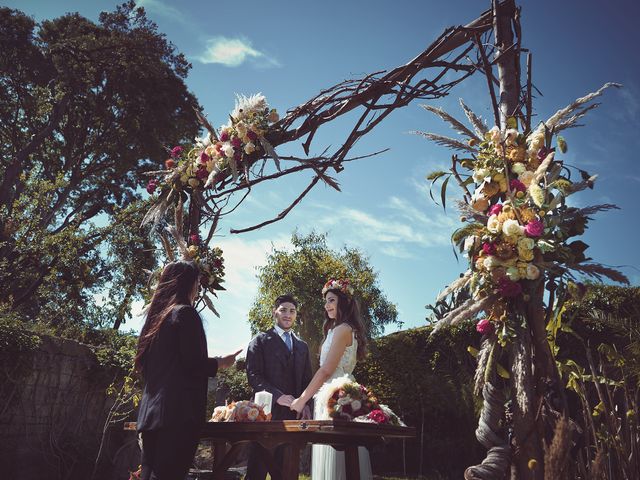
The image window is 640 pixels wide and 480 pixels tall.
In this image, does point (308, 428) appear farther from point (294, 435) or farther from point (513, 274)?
point (513, 274)

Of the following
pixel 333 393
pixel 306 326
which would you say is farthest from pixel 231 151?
pixel 306 326

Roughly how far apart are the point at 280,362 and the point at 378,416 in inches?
54.6

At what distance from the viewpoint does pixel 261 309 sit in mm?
15500

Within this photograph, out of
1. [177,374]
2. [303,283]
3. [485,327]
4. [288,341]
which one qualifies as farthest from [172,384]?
[303,283]

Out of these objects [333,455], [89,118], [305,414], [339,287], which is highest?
[89,118]

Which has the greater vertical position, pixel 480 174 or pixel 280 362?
pixel 480 174

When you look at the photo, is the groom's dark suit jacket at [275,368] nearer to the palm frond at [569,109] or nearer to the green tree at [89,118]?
the palm frond at [569,109]

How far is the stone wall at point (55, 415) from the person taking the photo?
7.08m

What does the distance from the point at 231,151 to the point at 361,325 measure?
1.80m

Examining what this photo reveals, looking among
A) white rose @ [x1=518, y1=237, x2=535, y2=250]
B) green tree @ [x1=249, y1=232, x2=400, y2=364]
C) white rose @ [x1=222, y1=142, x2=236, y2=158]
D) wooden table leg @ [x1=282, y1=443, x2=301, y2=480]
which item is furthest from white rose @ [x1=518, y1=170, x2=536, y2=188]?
green tree @ [x1=249, y1=232, x2=400, y2=364]

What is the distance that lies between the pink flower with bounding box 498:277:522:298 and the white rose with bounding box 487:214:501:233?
9.0 inches

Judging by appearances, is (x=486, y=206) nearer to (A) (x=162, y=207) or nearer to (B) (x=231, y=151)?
(B) (x=231, y=151)

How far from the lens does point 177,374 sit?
2852 millimetres

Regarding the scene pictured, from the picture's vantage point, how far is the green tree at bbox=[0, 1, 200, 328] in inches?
572
